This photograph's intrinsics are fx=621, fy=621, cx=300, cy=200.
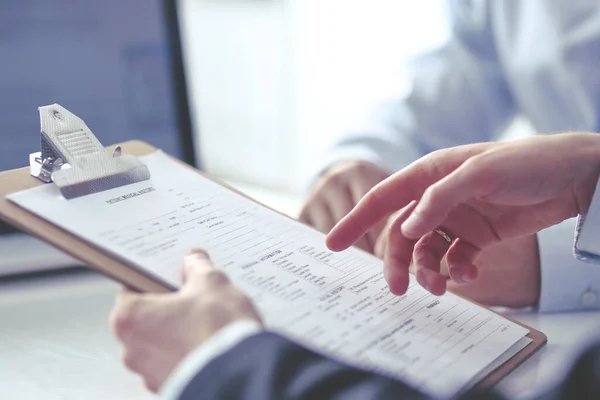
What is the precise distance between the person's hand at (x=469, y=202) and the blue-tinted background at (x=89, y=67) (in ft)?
1.05

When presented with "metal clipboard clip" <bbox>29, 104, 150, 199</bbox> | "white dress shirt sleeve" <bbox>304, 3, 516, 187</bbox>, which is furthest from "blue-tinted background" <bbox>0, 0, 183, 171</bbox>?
"white dress shirt sleeve" <bbox>304, 3, 516, 187</bbox>

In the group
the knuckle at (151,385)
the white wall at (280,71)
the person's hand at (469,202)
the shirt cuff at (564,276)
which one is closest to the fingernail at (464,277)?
the person's hand at (469,202)

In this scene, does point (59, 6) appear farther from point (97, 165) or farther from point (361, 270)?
point (361, 270)

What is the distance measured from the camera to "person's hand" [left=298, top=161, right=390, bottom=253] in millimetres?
701

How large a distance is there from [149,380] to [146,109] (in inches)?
17.7

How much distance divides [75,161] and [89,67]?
0.27m

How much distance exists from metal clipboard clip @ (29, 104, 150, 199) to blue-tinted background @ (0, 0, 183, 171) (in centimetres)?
14

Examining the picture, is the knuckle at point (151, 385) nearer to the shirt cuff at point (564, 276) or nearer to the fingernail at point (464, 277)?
the fingernail at point (464, 277)

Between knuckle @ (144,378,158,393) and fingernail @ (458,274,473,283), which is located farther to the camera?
fingernail @ (458,274,473,283)

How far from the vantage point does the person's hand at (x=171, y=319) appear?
0.33 m

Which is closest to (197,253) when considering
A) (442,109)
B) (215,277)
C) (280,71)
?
(215,277)

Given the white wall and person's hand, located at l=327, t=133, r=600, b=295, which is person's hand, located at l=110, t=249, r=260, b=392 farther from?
the white wall

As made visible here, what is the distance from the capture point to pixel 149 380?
355 mm

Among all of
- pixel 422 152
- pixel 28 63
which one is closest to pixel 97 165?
pixel 28 63
